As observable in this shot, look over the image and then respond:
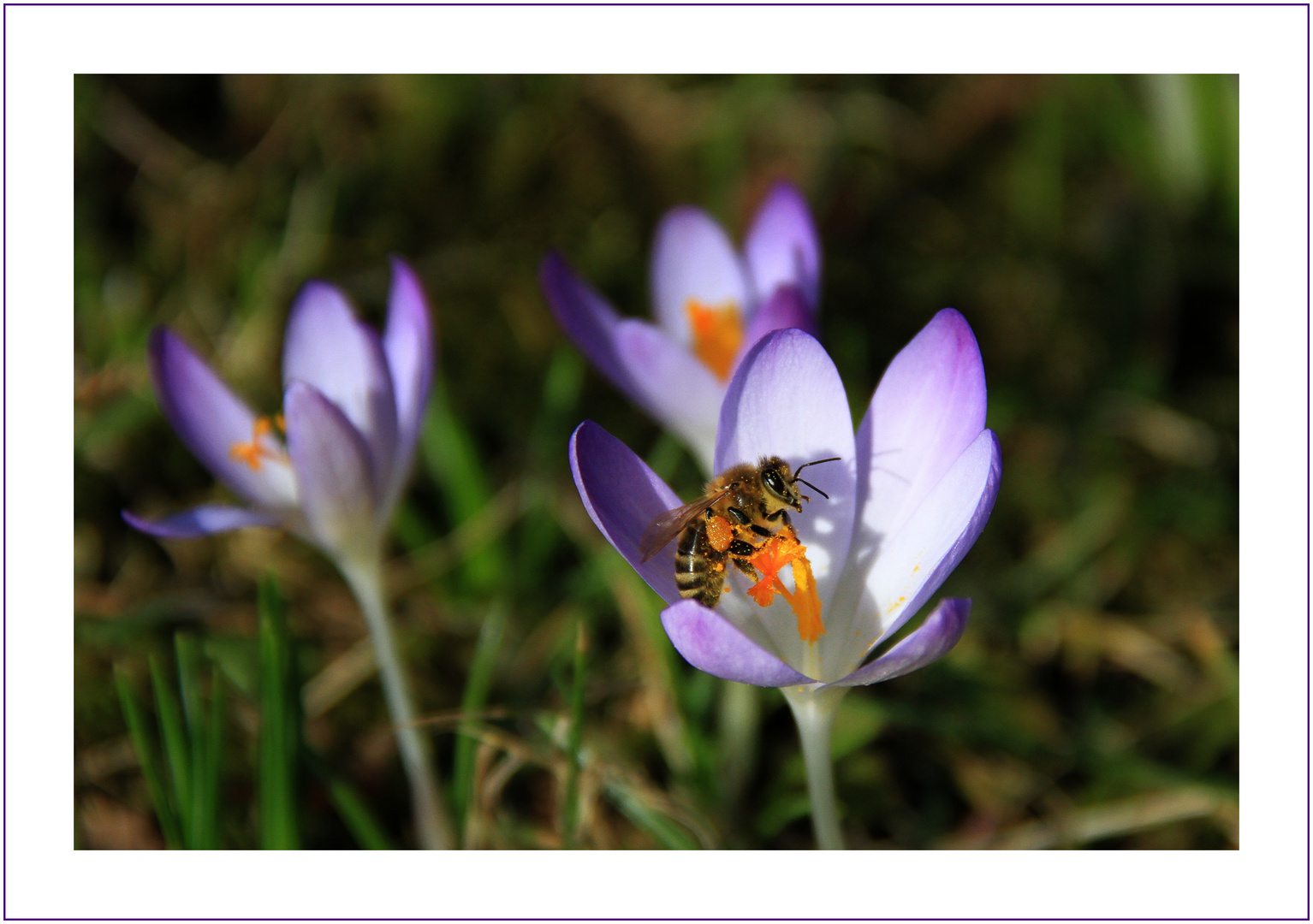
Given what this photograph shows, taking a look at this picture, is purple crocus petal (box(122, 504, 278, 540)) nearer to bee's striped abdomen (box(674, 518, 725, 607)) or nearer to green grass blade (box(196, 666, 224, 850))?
green grass blade (box(196, 666, 224, 850))

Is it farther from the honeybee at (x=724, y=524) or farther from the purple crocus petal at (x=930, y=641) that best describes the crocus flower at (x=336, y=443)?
the purple crocus petal at (x=930, y=641)

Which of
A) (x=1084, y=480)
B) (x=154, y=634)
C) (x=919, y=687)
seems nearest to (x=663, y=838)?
(x=919, y=687)

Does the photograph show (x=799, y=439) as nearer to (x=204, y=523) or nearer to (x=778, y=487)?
(x=778, y=487)

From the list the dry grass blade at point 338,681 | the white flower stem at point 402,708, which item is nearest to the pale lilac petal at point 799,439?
the white flower stem at point 402,708

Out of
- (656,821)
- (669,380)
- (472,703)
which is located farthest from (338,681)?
(669,380)

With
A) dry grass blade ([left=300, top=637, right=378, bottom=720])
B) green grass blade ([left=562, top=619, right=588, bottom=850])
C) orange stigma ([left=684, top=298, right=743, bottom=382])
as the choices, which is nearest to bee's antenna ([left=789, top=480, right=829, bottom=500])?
green grass blade ([left=562, top=619, right=588, bottom=850])
